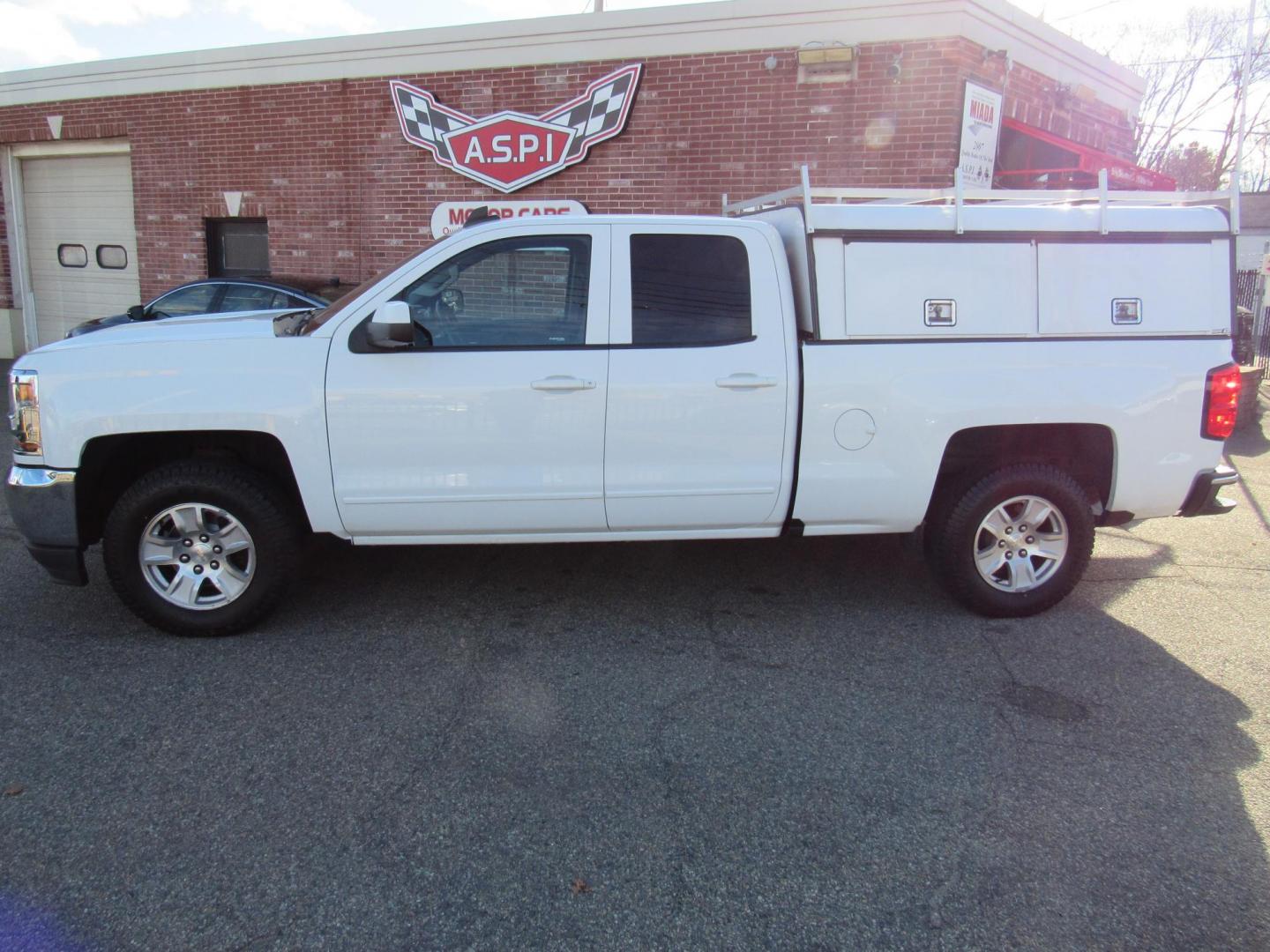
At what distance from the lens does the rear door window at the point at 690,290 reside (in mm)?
4188

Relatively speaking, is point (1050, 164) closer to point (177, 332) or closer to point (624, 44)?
point (624, 44)

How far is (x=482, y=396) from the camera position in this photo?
159 inches

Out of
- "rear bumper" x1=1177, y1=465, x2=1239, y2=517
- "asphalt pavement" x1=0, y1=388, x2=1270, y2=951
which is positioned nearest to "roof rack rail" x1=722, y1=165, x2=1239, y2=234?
"rear bumper" x1=1177, y1=465, x2=1239, y2=517

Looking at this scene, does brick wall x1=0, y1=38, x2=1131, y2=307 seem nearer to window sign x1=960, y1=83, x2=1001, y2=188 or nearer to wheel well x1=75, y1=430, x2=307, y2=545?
window sign x1=960, y1=83, x2=1001, y2=188

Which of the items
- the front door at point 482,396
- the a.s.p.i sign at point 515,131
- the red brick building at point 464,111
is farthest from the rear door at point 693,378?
the a.s.p.i sign at point 515,131

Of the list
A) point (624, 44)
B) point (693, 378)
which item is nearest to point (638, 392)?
point (693, 378)

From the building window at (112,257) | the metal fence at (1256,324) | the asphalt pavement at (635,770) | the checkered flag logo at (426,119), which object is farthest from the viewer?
the building window at (112,257)

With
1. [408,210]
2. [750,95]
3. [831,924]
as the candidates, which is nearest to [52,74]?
[408,210]

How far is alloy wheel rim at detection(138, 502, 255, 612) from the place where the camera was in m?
4.15

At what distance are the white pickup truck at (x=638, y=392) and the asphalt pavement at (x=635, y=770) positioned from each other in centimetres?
54

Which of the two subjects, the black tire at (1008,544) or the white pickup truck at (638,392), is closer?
the white pickup truck at (638,392)

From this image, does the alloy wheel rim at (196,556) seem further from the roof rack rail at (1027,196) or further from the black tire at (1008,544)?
the black tire at (1008,544)

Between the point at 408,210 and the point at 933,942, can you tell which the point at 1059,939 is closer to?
the point at 933,942

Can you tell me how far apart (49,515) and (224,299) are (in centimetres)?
632
